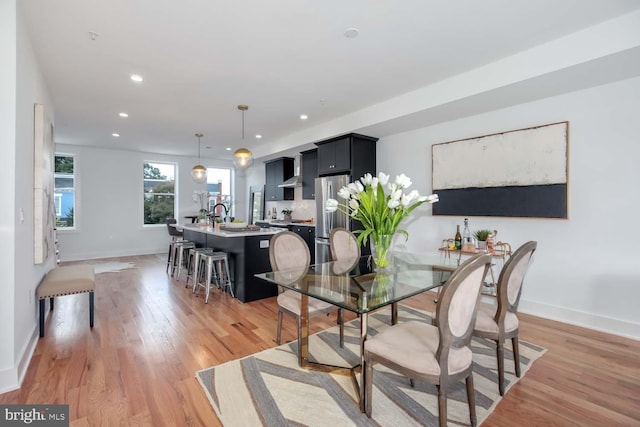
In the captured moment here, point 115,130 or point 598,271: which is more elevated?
point 115,130

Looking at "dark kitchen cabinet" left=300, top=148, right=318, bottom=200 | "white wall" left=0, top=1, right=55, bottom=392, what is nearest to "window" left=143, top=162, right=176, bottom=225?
"dark kitchen cabinet" left=300, top=148, right=318, bottom=200

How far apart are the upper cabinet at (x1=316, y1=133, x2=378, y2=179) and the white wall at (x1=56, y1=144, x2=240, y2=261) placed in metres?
5.13

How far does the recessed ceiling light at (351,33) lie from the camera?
8.40 ft

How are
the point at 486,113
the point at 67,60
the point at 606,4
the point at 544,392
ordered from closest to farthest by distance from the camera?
the point at 544,392 < the point at 606,4 < the point at 67,60 < the point at 486,113

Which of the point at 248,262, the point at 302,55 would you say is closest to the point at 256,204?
the point at 248,262

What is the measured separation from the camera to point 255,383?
212 centimetres

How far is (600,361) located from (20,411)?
4226 mm

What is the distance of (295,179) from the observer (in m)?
6.71

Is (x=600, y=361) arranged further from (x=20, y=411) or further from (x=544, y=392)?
(x=20, y=411)

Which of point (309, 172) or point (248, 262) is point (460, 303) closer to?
point (248, 262)

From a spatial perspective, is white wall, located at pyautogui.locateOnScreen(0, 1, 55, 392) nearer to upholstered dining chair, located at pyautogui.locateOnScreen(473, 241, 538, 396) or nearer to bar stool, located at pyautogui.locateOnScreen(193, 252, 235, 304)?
bar stool, located at pyautogui.locateOnScreen(193, 252, 235, 304)

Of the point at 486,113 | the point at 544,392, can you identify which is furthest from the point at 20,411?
the point at 486,113

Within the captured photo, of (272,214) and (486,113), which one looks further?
(272,214)

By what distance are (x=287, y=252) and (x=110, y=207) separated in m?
6.84
